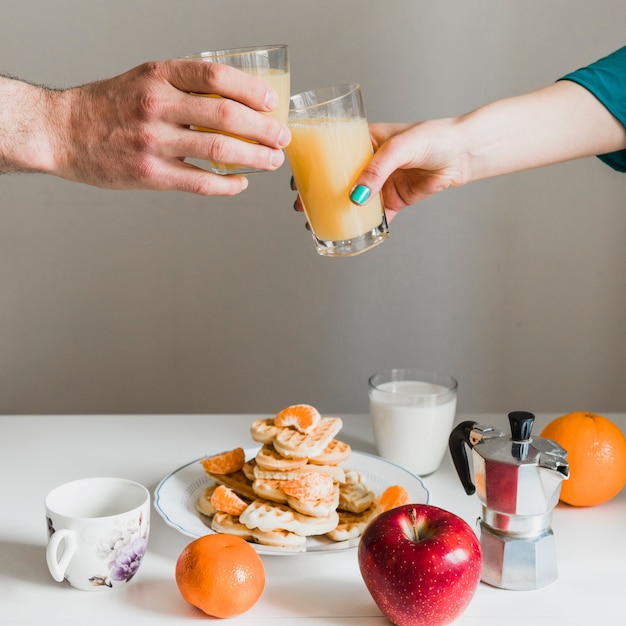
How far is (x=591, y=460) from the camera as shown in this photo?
1247mm

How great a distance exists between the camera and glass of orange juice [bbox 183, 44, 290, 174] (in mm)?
1035

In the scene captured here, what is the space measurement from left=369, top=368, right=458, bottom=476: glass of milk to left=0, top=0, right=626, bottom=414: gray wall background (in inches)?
48.9

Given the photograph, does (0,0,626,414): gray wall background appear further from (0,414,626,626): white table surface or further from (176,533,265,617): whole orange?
(176,533,265,617): whole orange

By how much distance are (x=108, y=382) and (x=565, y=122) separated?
68.8 inches

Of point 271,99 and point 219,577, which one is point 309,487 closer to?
point 219,577

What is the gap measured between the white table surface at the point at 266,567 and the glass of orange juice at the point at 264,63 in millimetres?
528

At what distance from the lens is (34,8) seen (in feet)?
8.48

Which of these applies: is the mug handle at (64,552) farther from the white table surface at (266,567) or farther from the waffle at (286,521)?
the waffle at (286,521)

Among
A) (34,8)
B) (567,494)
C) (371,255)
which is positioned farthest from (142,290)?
(567,494)

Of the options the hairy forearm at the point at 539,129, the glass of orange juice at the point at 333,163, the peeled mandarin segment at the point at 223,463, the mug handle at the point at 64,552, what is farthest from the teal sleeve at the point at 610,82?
the mug handle at the point at 64,552

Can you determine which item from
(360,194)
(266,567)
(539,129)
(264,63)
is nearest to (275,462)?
(266,567)

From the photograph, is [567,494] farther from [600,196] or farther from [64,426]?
[600,196]

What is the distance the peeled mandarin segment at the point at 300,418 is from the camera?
4.10 ft

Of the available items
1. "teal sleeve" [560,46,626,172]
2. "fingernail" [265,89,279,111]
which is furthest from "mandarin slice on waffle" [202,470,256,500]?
"teal sleeve" [560,46,626,172]
